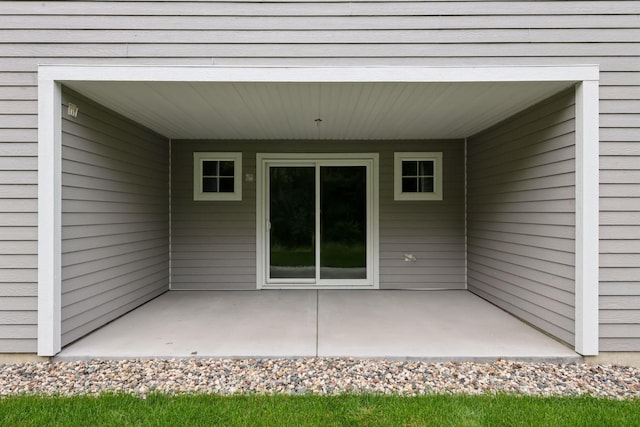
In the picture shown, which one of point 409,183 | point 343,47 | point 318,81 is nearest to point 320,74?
point 318,81

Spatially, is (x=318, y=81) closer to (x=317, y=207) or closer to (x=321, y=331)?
(x=321, y=331)

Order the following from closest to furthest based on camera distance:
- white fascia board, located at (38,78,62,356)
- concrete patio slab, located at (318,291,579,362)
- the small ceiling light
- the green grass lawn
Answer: the green grass lawn < white fascia board, located at (38,78,62,356) < concrete patio slab, located at (318,291,579,362) < the small ceiling light

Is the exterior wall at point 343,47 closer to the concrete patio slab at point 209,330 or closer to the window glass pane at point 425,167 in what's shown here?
the concrete patio slab at point 209,330

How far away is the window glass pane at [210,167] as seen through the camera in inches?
219

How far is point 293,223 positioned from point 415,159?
218 centimetres

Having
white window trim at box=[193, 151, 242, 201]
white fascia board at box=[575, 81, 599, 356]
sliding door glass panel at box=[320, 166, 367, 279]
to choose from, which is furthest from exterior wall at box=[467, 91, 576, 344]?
white window trim at box=[193, 151, 242, 201]

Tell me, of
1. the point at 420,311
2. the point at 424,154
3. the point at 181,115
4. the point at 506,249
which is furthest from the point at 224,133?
the point at 506,249

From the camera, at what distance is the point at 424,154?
552cm

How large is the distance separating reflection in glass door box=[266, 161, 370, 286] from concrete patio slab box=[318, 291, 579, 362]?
727 millimetres

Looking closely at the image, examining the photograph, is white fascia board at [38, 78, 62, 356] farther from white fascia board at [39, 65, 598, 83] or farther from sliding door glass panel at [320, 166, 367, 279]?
sliding door glass panel at [320, 166, 367, 279]

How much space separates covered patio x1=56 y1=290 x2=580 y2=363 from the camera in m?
3.06

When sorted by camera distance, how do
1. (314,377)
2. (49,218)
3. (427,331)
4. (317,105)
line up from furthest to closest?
(317,105), (427,331), (49,218), (314,377)

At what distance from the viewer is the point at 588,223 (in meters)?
2.96

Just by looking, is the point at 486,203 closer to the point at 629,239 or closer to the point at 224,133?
the point at 629,239
